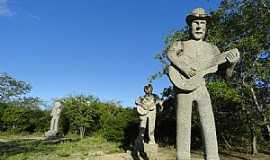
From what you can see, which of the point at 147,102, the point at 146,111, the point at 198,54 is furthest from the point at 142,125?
the point at 198,54

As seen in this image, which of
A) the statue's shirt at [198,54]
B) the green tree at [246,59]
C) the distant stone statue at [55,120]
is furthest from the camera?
the distant stone statue at [55,120]

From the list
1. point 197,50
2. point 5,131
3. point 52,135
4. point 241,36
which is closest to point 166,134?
point 241,36

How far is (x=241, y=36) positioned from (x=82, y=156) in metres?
8.76

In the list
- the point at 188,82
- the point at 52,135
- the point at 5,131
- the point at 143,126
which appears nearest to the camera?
the point at 188,82

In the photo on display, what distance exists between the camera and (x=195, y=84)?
6.49m

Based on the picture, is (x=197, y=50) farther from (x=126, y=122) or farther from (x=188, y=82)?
(x=126, y=122)

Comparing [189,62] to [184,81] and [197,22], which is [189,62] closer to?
[184,81]

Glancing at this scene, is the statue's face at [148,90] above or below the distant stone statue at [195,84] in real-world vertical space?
above

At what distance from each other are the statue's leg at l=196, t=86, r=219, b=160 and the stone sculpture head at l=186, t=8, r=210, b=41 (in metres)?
1.02

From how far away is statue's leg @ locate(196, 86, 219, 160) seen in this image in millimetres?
6430

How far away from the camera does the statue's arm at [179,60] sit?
6.58 meters

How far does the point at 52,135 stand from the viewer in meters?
31.3

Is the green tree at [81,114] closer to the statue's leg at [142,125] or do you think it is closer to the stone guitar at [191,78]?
the statue's leg at [142,125]

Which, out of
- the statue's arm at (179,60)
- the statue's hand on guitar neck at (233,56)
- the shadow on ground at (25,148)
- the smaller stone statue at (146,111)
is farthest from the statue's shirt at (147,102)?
the statue's hand on guitar neck at (233,56)
